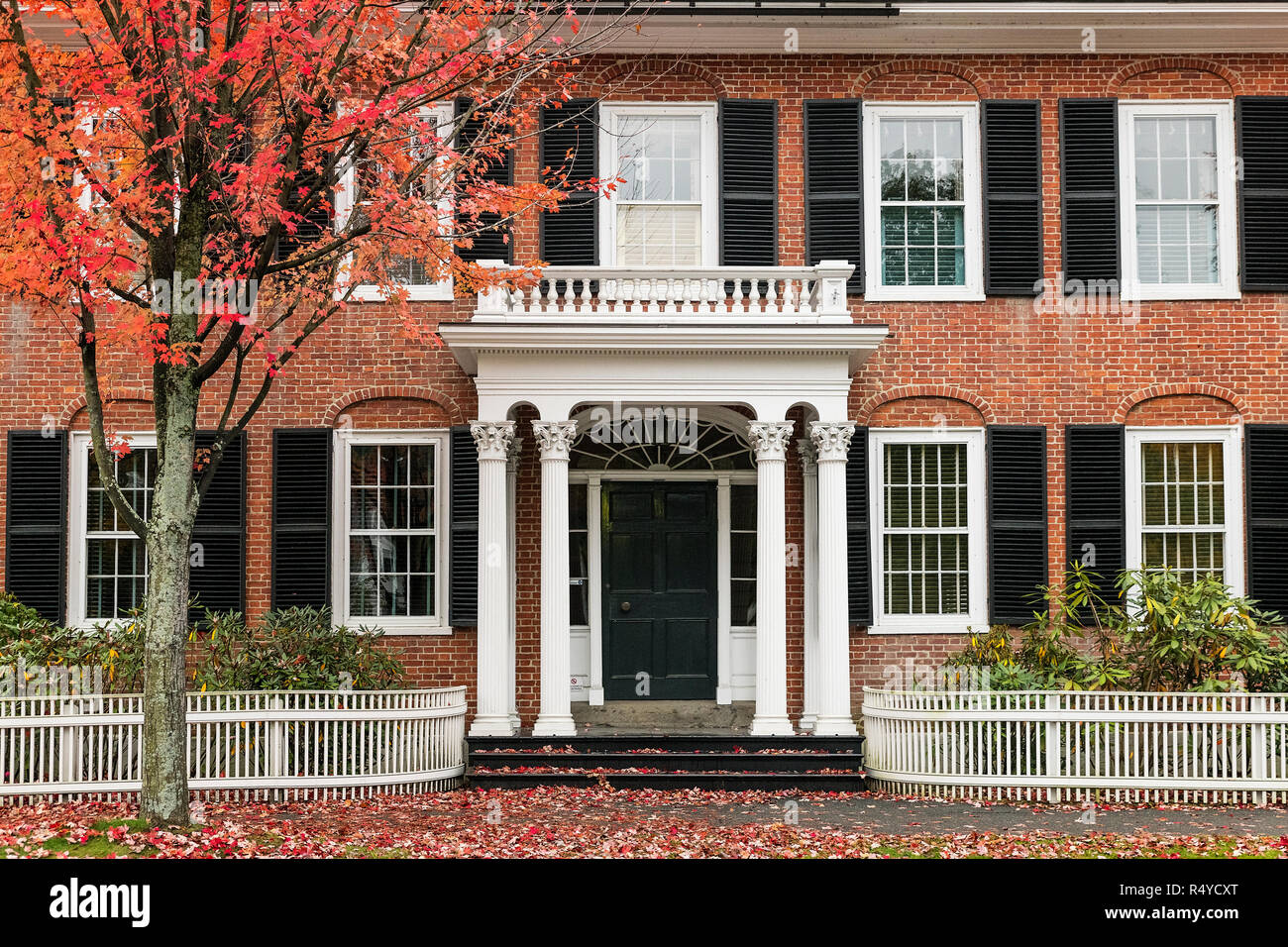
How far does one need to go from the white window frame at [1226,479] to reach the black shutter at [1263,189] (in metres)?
1.80

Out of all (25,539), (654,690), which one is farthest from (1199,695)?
(25,539)

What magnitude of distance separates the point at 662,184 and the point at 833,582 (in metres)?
5.29

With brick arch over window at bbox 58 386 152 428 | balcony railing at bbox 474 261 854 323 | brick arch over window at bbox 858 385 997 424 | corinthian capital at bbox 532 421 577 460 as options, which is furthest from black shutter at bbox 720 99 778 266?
brick arch over window at bbox 58 386 152 428

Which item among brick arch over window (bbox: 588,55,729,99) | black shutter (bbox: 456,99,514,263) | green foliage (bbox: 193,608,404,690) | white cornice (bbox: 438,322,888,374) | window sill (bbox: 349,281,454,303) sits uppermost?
brick arch over window (bbox: 588,55,729,99)

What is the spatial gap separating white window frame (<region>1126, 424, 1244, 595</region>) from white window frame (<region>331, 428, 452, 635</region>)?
803 centimetres

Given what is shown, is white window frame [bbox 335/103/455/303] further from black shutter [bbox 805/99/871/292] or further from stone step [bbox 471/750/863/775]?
stone step [bbox 471/750/863/775]

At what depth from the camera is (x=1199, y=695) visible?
1173cm

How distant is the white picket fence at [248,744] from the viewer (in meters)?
11.2

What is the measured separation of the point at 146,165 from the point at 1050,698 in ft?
31.9

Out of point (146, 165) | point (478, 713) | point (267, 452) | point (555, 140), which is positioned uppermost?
point (555, 140)

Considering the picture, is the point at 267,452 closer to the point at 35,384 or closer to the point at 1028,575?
the point at 35,384

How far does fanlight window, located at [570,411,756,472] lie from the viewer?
14.2m

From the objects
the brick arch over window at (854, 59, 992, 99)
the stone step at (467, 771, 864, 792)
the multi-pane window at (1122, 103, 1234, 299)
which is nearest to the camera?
the stone step at (467, 771, 864, 792)

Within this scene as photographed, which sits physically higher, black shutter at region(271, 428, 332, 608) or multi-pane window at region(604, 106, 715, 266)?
multi-pane window at region(604, 106, 715, 266)
